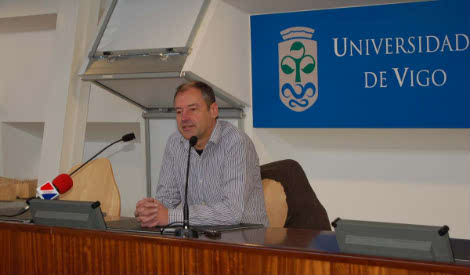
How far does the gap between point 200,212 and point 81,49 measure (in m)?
2.59

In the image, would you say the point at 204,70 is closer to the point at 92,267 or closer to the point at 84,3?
the point at 84,3

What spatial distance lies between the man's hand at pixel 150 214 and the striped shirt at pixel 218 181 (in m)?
0.07

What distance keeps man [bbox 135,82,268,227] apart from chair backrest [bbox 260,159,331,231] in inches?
6.2

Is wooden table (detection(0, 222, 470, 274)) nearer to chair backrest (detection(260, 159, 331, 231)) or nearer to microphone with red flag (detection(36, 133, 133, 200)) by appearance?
microphone with red flag (detection(36, 133, 133, 200))

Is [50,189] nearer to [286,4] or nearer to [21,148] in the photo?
[286,4]

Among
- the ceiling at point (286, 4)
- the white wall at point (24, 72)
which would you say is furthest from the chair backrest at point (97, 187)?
the white wall at point (24, 72)

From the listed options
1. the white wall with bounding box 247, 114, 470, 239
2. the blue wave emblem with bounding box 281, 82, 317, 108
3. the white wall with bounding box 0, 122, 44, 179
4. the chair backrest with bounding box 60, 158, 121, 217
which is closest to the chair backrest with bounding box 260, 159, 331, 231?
the chair backrest with bounding box 60, 158, 121, 217

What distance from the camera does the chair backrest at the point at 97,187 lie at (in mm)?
3793

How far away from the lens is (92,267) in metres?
2.69

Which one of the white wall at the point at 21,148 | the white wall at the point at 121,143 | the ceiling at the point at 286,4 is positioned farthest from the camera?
the white wall at the point at 21,148

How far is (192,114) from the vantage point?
327 centimetres

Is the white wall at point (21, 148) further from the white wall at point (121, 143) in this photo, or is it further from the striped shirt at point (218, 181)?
the striped shirt at point (218, 181)

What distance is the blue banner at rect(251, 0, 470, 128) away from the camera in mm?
4066

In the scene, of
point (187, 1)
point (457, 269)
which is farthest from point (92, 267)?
point (187, 1)
